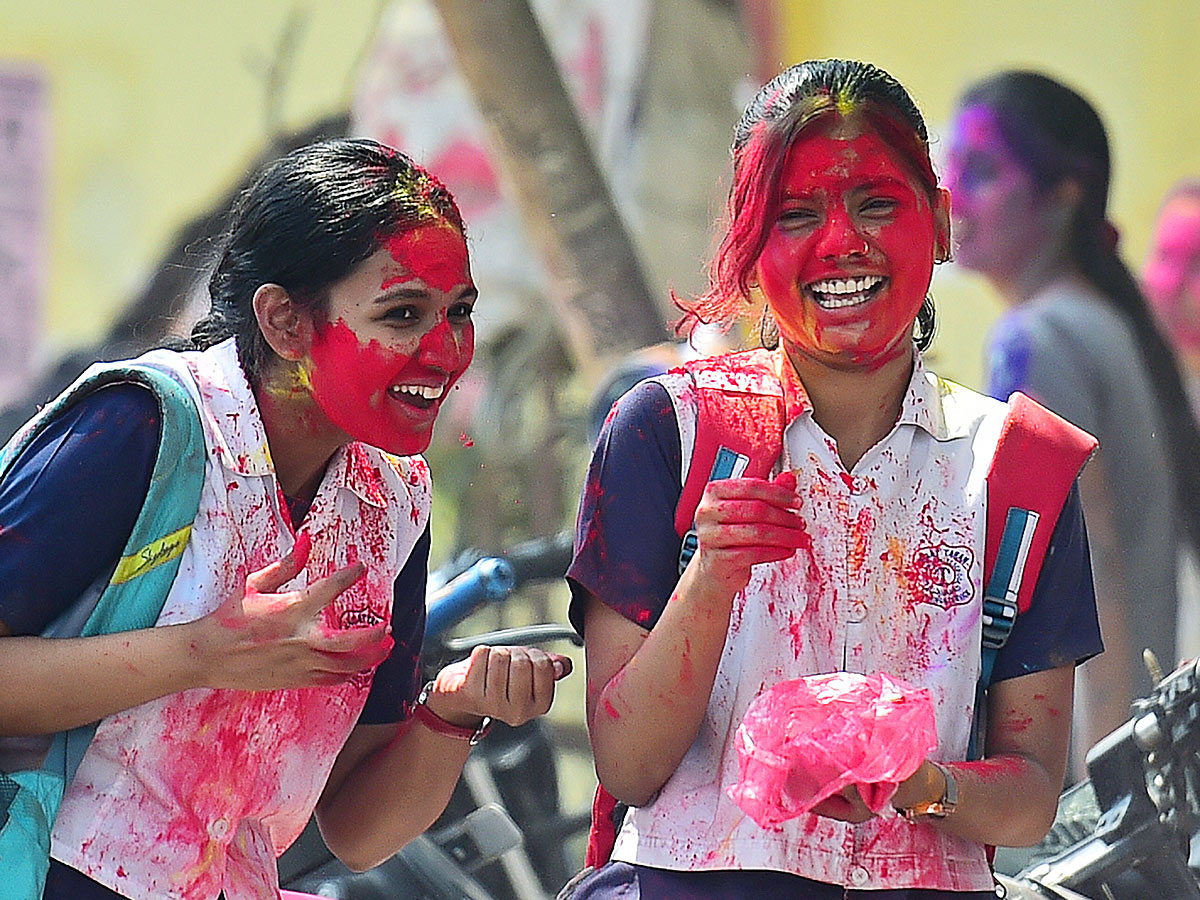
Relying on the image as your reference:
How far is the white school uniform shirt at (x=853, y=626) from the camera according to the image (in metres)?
1.77

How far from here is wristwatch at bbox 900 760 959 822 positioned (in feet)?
5.62

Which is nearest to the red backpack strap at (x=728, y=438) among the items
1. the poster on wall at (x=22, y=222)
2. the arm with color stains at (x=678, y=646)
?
the arm with color stains at (x=678, y=646)

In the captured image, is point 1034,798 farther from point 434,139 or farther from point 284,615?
point 434,139

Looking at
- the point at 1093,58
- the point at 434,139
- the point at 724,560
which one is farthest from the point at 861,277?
the point at 434,139

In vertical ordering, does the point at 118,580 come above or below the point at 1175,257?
below

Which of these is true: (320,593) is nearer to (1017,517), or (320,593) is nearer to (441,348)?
(441,348)

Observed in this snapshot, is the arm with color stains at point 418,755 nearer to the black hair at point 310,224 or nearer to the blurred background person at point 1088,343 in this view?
the black hair at point 310,224

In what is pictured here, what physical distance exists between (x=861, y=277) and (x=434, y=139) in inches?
91.3

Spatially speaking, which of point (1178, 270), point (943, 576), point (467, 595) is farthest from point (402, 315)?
point (1178, 270)

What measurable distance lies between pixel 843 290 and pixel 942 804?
2.02 feet

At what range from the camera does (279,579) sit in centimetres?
173

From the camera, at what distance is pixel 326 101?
4.16 metres

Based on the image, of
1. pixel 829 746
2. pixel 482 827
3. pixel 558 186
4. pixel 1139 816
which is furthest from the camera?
pixel 558 186

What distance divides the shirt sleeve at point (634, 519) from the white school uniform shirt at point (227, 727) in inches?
12.0
